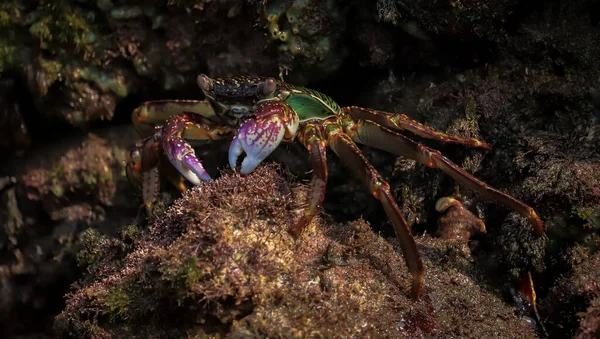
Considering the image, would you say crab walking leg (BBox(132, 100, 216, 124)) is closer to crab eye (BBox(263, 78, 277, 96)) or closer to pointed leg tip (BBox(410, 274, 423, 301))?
crab eye (BBox(263, 78, 277, 96))

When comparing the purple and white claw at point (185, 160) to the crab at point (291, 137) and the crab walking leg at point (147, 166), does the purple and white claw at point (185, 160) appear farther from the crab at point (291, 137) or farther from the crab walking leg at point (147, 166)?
the crab walking leg at point (147, 166)

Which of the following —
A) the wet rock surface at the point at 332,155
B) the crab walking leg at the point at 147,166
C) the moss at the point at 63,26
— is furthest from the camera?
the moss at the point at 63,26

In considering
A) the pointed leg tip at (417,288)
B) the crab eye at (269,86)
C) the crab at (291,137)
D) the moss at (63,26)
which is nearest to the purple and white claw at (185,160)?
the crab at (291,137)

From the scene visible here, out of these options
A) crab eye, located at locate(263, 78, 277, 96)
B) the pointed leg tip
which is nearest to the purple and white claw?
crab eye, located at locate(263, 78, 277, 96)

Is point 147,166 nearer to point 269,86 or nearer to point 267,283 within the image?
point 269,86

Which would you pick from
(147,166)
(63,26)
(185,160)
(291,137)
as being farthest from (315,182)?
(63,26)

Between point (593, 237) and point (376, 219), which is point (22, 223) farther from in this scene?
point (593, 237)
